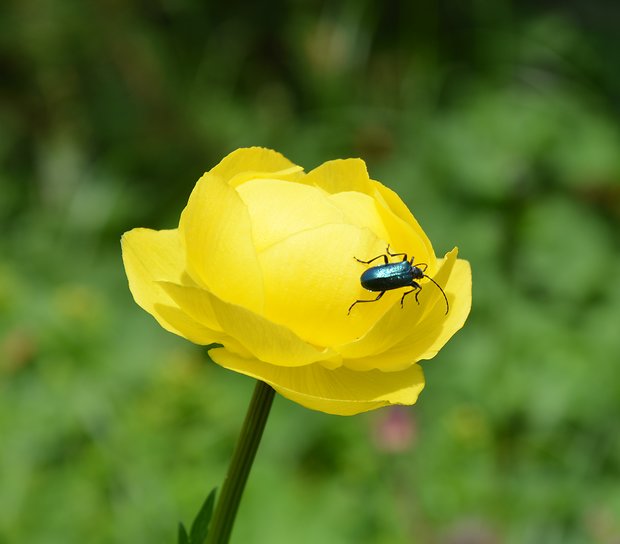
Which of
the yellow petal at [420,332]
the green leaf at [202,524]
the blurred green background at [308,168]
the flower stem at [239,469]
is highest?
the yellow petal at [420,332]

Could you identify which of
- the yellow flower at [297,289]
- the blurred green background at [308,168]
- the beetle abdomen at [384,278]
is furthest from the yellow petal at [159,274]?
the blurred green background at [308,168]

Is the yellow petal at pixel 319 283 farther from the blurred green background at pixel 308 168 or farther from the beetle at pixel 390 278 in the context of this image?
the blurred green background at pixel 308 168

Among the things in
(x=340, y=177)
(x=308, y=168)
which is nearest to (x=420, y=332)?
(x=340, y=177)

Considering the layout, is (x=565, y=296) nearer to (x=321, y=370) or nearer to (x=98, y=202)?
(x=98, y=202)

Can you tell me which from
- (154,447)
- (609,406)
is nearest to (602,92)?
(609,406)

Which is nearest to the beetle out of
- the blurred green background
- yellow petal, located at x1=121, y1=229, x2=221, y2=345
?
yellow petal, located at x1=121, y1=229, x2=221, y2=345
